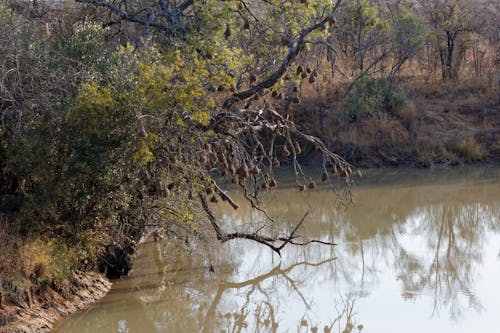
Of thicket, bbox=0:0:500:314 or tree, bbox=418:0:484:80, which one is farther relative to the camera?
tree, bbox=418:0:484:80

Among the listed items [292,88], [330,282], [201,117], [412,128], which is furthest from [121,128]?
[412,128]

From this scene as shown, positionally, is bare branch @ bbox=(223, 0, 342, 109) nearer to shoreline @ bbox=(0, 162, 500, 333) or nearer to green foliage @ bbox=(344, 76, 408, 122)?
shoreline @ bbox=(0, 162, 500, 333)

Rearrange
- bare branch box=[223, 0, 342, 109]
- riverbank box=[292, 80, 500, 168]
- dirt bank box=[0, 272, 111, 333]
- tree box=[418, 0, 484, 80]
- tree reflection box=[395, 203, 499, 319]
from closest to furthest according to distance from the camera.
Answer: dirt bank box=[0, 272, 111, 333] < bare branch box=[223, 0, 342, 109] < tree reflection box=[395, 203, 499, 319] < riverbank box=[292, 80, 500, 168] < tree box=[418, 0, 484, 80]

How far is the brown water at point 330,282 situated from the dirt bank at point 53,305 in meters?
0.15

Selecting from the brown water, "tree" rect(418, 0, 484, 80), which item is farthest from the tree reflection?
"tree" rect(418, 0, 484, 80)

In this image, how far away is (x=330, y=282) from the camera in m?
10.9

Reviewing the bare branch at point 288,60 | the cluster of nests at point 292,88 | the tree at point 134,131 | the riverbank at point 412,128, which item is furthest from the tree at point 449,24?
the bare branch at point 288,60

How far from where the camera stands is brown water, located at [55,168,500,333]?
922 centimetres

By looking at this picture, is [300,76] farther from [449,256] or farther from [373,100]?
[373,100]

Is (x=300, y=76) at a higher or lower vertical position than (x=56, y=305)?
higher

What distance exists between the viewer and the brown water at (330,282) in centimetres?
922

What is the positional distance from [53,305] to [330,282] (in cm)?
415

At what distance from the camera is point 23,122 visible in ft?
28.6

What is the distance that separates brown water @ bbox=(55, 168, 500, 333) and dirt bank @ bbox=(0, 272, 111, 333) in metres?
0.15
